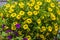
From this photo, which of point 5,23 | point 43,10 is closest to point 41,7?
point 43,10

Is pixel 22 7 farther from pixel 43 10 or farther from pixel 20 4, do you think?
pixel 43 10

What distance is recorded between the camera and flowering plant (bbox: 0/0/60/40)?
3893 mm

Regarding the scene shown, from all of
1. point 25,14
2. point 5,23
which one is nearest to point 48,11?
point 25,14

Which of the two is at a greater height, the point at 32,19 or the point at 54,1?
the point at 54,1

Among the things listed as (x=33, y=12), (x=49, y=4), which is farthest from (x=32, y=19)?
(x=49, y=4)

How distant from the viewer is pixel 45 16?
394 centimetres

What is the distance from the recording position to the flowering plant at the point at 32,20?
3.89 metres

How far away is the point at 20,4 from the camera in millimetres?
4016

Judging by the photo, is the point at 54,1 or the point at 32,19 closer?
the point at 32,19

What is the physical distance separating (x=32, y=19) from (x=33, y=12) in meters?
0.11

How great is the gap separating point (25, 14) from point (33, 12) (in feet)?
0.42

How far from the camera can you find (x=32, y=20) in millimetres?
3943

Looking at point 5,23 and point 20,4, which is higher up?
point 20,4

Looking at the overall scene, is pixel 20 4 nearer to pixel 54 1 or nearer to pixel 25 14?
pixel 25 14
